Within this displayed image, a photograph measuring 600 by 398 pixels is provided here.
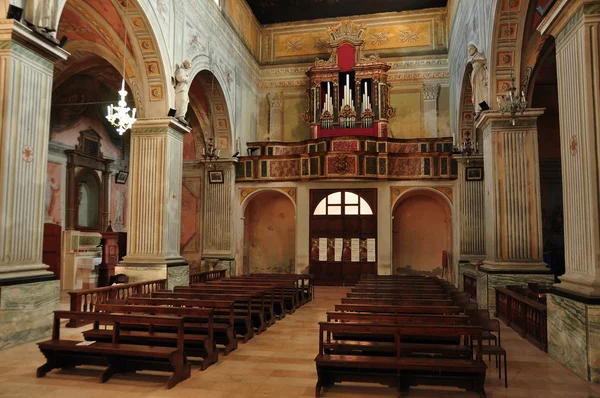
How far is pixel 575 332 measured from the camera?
5488 millimetres

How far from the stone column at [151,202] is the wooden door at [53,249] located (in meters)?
4.40

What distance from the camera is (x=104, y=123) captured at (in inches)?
718

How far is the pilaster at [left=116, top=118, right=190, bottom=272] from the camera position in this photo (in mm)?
11195

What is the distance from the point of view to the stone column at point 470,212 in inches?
590

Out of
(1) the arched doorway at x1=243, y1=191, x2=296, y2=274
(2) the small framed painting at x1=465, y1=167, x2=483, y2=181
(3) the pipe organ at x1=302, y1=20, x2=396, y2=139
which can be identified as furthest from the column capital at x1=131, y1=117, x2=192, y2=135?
(2) the small framed painting at x1=465, y1=167, x2=483, y2=181

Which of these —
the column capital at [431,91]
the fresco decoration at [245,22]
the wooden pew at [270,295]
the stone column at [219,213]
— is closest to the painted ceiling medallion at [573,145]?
the wooden pew at [270,295]

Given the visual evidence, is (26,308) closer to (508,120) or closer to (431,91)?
(508,120)

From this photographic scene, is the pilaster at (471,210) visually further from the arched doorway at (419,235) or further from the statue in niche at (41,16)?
the statue in niche at (41,16)

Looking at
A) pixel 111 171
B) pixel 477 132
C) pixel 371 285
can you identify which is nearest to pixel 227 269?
pixel 111 171

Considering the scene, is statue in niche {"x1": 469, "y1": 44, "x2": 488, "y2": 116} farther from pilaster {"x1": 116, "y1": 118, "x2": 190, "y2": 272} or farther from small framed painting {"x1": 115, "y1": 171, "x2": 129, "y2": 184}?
small framed painting {"x1": 115, "y1": 171, "x2": 129, "y2": 184}

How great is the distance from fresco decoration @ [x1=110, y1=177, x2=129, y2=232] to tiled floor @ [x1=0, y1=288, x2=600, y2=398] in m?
12.5

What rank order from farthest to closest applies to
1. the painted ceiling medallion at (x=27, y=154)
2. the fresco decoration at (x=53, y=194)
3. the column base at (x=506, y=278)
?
1. the fresco decoration at (x=53, y=194)
2. the column base at (x=506, y=278)
3. the painted ceiling medallion at (x=27, y=154)

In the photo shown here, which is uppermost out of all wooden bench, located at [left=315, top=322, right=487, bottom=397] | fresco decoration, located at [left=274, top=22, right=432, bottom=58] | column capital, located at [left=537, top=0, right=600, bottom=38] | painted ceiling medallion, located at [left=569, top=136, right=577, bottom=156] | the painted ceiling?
the painted ceiling

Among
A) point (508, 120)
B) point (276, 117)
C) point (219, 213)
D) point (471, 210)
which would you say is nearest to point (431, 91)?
point (471, 210)
